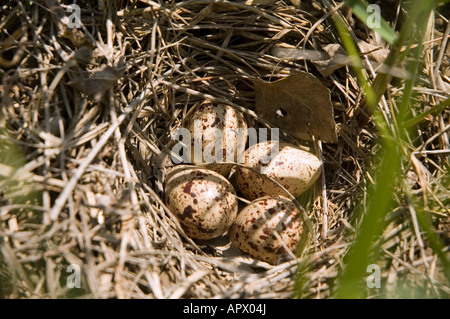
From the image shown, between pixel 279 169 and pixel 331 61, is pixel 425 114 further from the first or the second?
pixel 279 169

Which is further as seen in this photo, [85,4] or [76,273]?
[85,4]

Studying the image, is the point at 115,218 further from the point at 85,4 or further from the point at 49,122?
the point at 85,4

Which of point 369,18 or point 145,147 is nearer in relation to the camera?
point 369,18

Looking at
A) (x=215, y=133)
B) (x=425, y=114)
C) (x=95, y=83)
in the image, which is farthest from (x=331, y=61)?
(x=95, y=83)

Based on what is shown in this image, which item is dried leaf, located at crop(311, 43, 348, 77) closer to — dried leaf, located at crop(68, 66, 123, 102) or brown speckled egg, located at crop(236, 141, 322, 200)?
brown speckled egg, located at crop(236, 141, 322, 200)

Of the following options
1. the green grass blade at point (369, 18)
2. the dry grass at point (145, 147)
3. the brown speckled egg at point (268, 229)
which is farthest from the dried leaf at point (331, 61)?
the brown speckled egg at point (268, 229)

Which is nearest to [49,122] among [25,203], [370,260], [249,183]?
[25,203]

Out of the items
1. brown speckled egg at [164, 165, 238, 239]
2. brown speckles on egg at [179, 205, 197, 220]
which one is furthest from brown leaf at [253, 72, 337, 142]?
brown speckles on egg at [179, 205, 197, 220]
